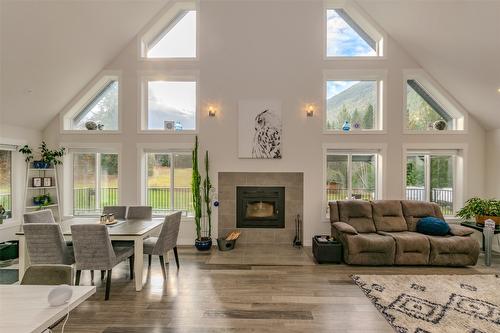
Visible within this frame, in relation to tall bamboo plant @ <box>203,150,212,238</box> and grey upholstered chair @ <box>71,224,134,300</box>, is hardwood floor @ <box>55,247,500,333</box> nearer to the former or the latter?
grey upholstered chair @ <box>71,224,134,300</box>

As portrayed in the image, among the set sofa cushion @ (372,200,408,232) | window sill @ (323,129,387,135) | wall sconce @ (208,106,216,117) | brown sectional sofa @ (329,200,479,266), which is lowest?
brown sectional sofa @ (329,200,479,266)

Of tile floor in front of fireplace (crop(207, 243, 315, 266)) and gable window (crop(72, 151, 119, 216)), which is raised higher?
gable window (crop(72, 151, 119, 216))

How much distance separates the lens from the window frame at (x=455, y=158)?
563cm

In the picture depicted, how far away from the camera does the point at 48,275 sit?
2.09 m

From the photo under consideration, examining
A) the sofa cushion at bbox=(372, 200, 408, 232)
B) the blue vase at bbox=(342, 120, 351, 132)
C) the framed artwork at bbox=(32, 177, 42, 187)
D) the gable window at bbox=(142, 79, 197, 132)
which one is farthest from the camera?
the gable window at bbox=(142, 79, 197, 132)

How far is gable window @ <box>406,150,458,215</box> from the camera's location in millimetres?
5828

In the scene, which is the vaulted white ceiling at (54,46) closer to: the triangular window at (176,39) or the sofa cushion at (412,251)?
the triangular window at (176,39)

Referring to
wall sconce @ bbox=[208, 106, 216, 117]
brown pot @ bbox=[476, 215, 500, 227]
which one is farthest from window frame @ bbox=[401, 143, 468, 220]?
wall sconce @ bbox=[208, 106, 216, 117]

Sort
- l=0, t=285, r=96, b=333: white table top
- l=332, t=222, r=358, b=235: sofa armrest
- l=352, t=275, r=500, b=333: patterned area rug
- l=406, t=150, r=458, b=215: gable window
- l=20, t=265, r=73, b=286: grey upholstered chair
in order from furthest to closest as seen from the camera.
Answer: l=406, t=150, r=458, b=215: gable window
l=332, t=222, r=358, b=235: sofa armrest
l=352, t=275, r=500, b=333: patterned area rug
l=20, t=265, r=73, b=286: grey upholstered chair
l=0, t=285, r=96, b=333: white table top

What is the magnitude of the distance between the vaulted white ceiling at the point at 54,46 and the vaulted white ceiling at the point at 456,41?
4.80 metres

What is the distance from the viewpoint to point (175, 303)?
10.7 ft

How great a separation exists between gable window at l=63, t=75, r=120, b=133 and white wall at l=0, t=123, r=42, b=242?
76cm

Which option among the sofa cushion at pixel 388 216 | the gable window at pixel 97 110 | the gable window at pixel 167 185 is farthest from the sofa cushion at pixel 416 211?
the gable window at pixel 97 110

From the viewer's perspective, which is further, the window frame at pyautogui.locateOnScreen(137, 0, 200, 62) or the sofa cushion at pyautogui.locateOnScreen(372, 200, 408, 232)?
the window frame at pyautogui.locateOnScreen(137, 0, 200, 62)
